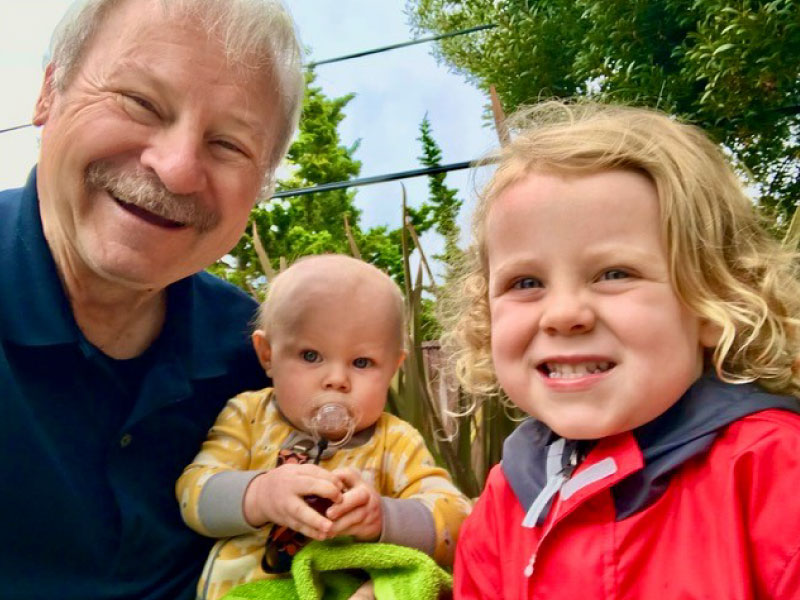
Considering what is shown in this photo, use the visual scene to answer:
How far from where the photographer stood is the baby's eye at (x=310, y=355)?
141 centimetres

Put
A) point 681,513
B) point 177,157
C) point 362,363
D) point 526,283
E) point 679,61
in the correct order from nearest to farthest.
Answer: point 681,513
point 526,283
point 177,157
point 362,363
point 679,61

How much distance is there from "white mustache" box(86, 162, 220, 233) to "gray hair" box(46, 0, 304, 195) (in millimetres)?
203

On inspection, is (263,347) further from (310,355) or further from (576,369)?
(576,369)

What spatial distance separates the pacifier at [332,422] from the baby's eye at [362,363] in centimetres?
9

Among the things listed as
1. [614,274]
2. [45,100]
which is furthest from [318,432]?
[45,100]

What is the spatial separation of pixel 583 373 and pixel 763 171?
3.29m

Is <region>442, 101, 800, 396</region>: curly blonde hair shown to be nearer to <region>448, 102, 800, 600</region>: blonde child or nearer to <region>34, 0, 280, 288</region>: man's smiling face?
<region>448, 102, 800, 600</region>: blonde child

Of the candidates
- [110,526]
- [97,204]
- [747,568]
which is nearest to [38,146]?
[97,204]

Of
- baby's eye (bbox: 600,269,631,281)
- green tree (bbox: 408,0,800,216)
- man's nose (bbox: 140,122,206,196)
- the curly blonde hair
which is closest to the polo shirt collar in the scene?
man's nose (bbox: 140,122,206,196)

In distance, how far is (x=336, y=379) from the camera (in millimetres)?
1372

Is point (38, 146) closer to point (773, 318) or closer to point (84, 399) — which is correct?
point (84, 399)

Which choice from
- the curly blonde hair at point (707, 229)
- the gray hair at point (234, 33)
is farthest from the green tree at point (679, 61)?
the curly blonde hair at point (707, 229)

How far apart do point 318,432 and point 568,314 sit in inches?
22.7

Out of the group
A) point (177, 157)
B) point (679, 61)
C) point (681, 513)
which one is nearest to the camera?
point (681, 513)
